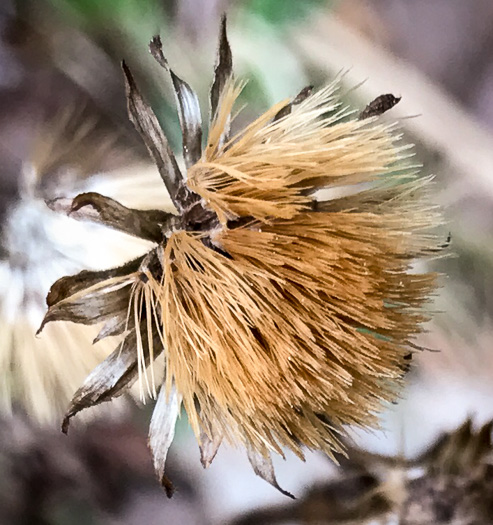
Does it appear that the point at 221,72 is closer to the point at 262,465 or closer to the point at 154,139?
the point at 154,139

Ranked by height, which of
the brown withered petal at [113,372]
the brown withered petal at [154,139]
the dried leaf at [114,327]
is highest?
the brown withered petal at [154,139]

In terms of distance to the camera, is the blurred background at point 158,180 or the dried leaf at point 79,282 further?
the blurred background at point 158,180

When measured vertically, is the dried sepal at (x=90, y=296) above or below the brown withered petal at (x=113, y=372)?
above

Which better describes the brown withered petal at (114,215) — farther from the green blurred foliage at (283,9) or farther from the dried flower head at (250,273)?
the green blurred foliage at (283,9)

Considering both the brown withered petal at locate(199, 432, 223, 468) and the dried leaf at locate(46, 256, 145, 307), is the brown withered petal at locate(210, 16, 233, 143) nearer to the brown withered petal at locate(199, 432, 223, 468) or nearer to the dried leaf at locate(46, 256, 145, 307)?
the dried leaf at locate(46, 256, 145, 307)

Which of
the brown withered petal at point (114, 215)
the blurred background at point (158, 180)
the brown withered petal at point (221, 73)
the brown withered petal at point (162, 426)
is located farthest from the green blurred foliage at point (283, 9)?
the brown withered petal at point (162, 426)
